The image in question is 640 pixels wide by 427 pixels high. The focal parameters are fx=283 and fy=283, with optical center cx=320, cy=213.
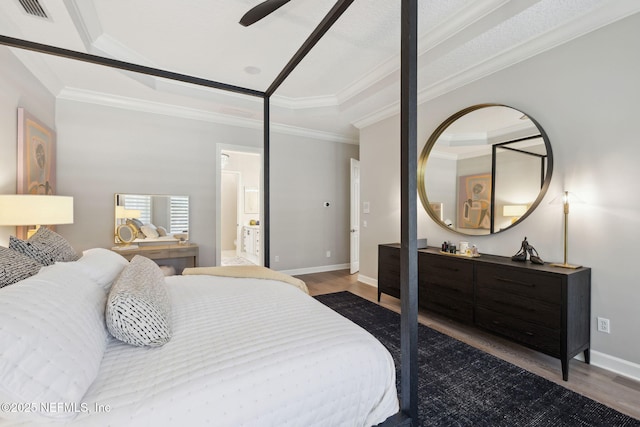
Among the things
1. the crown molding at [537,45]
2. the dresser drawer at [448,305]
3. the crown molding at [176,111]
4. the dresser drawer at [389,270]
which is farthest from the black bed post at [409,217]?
the crown molding at [176,111]

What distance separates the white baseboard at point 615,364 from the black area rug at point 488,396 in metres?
0.57

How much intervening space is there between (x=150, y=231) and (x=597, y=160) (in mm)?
4973

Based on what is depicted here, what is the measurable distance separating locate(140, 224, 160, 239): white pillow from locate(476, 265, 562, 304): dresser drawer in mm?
4090

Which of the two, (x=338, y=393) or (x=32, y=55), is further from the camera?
(x=32, y=55)

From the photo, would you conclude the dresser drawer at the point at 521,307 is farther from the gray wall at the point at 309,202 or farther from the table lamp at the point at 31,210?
the table lamp at the point at 31,210

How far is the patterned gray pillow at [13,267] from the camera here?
1.13 meters

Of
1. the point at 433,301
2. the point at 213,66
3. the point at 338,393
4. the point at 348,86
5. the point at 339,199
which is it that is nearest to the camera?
the point at 338,393

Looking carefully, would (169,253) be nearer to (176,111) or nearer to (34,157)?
(34,157)

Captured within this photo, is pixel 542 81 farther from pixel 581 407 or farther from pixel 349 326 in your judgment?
pixel 349 326

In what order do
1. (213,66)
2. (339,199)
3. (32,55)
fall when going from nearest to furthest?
(32,55)
(213,66)
(339,199)

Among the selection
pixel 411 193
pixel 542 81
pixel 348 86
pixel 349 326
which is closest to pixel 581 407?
pixel 349 326

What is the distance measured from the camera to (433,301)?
120 inches

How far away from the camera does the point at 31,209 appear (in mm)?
2186

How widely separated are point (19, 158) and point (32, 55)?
102 cm
